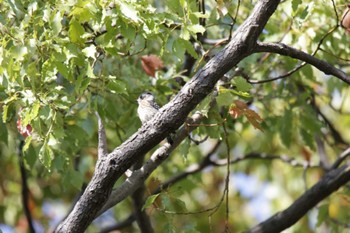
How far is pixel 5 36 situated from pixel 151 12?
0.86m

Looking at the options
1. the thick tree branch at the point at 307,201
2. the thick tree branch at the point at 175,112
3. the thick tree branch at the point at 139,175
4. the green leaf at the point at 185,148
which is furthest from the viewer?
the thick tree branch at the point at 307,201

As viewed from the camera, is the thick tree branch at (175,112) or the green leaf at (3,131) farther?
the green leaf at (3,131)

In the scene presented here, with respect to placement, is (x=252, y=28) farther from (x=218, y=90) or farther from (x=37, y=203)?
(x=37, y=203)

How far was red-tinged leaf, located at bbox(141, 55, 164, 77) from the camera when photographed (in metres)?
5.97

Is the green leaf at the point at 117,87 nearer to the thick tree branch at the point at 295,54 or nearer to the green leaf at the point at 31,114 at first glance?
the green leaf at the point at 31,114

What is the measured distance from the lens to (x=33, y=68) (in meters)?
4.36

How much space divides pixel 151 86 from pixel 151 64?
0.72 ft

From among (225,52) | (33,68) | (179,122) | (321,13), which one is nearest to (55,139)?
(33,68)

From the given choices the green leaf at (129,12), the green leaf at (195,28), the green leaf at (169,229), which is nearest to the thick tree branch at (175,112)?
the green leaf at (195,28)

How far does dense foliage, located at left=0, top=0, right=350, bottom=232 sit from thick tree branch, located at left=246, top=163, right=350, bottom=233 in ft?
1.28

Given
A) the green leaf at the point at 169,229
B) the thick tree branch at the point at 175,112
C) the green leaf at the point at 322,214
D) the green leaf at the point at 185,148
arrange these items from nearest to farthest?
the thick tree branch at the point at 175,112
the green leaf at the point at 169,229
the green leaf at the point at 185,148
the green leaf at the point at 322,214

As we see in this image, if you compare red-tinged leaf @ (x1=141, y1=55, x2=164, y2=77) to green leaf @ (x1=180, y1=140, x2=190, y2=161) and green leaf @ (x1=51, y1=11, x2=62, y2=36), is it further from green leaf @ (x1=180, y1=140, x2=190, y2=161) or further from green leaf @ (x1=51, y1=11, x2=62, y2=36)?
green leaf @ (x1=51, y1=11, x2=62, y2=36)

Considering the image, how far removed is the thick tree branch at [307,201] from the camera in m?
6.16

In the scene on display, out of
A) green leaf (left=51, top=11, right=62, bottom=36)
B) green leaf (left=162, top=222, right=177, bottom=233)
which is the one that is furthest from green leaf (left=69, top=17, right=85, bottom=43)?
green leaf (left=162, top=222, right=177, bottom=233)
